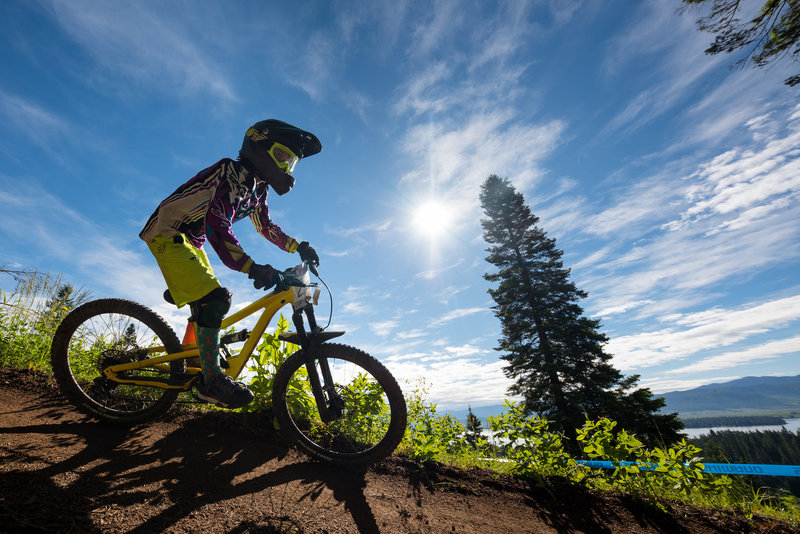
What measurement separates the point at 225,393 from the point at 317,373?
0.83m

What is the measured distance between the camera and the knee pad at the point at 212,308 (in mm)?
3143

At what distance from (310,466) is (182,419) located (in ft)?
5.56

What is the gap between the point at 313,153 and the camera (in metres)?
4.00

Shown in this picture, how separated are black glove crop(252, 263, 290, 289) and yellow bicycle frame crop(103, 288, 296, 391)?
0.23 m

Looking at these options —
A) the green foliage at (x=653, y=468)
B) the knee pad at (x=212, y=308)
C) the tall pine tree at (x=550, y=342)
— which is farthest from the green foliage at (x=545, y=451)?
the tall pine tree at (x=550, y=342)

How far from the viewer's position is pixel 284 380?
10.8 ft

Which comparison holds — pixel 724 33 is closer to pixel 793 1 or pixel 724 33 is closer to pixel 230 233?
pixel 793 1

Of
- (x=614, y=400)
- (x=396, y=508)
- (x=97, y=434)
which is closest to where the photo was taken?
(x=396, y=508)

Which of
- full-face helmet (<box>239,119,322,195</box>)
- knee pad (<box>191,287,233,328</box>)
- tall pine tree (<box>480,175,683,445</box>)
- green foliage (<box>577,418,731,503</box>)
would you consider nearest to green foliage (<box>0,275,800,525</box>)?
green foliage (<box>577,418,731,503</box>)

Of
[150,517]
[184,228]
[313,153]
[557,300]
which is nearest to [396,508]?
[150,517]

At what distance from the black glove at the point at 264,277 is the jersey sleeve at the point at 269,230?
89cm

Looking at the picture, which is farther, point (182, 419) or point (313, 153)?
point (313, 153)

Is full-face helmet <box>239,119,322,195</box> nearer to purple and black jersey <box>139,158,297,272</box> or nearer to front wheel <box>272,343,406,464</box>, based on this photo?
purple and black jersey <box>139,158,297,272</box>

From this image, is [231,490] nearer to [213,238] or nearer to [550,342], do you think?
[213,238]
